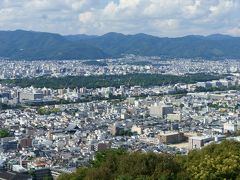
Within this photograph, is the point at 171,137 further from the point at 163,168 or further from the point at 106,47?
the point at 106,47

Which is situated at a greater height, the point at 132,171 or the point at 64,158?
the point at 132,171

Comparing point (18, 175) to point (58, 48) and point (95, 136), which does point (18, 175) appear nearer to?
Answer: point (95, 136)

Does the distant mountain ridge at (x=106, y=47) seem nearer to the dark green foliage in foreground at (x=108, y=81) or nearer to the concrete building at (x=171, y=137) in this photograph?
the dark green foliage in foreground at (x=108, y=81)

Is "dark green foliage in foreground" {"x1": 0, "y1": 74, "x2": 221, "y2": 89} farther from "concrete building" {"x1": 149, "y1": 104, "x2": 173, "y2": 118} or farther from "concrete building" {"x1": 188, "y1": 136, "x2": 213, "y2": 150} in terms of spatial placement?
"concrete building" {"x1": 188, "y1": 136, "x2": 213, "y2": 150}

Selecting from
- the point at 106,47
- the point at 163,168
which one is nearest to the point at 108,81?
the point at 163,168

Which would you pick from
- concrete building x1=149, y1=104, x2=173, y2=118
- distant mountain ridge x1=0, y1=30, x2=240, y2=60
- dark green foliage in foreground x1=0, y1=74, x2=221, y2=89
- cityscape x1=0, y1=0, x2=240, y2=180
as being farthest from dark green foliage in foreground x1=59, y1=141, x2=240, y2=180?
distant mountain ridge x1=0, y1=30, x2=240, y2=60

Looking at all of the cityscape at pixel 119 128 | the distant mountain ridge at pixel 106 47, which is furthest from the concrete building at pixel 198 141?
the distant mountain ridge at pixel 106 47

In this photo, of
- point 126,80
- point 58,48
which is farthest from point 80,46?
point 126,80
